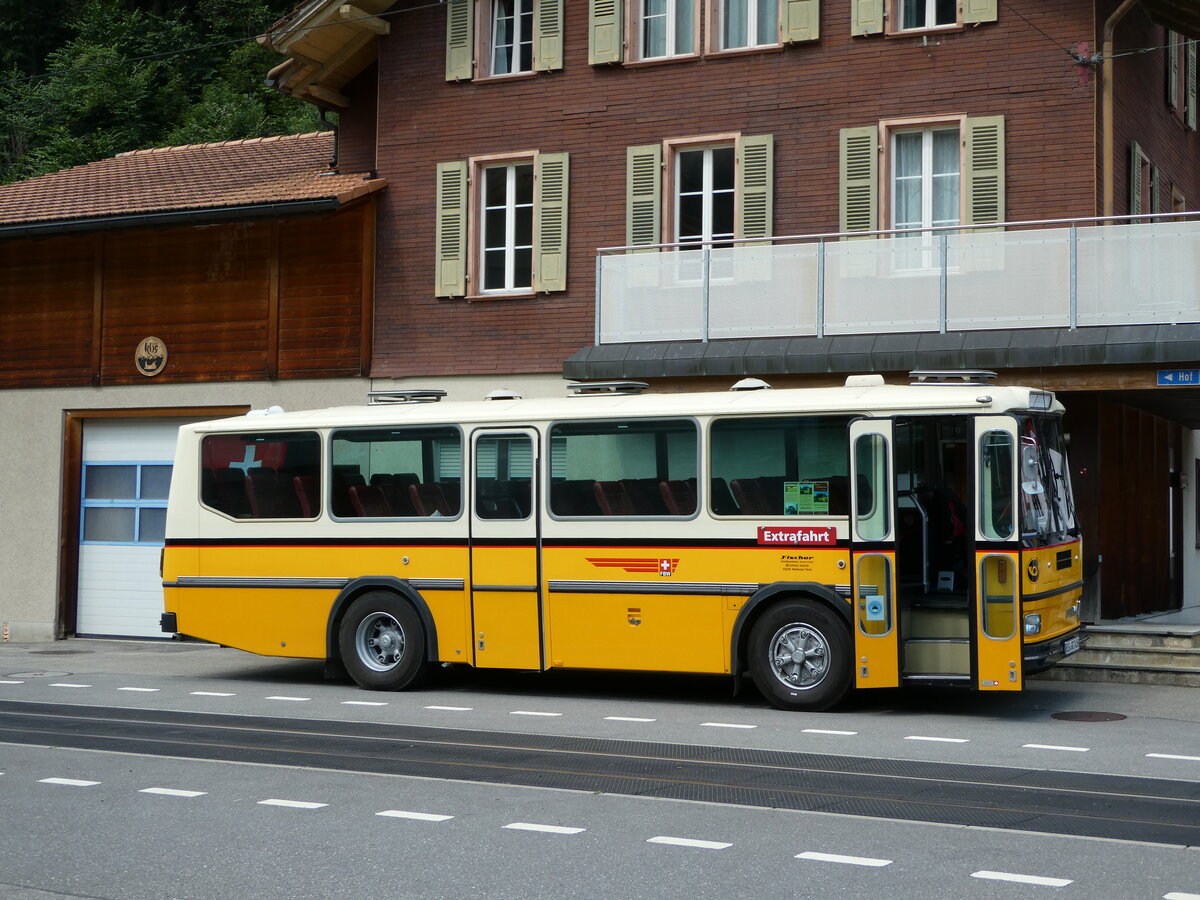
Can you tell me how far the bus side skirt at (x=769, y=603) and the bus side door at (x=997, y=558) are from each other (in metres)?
1.10

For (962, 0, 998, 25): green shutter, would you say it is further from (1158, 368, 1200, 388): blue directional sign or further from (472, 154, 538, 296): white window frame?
(472, 154, 538, 296): white window frame

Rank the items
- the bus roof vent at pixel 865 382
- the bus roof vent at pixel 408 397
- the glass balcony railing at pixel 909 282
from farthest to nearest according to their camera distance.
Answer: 1. the glass balcony railing at pixel 909 282
2. the bus roof vent at pixel 408 397
3. the bus roof vent at pixel 865 382

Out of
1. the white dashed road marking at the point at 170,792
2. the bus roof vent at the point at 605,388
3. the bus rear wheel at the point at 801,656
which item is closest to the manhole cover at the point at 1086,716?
the bus rear wheel at the point at 801,656

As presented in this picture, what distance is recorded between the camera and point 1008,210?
17.7 meters

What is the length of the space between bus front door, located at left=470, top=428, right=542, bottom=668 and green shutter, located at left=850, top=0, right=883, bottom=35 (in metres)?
7.27

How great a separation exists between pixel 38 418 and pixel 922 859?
18389 millimetres

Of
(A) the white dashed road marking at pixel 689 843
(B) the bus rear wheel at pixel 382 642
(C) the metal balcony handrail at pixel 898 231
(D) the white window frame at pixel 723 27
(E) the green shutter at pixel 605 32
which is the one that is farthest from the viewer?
(E) the green shutter at pixel 605 32

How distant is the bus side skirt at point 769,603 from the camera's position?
42.2 feet

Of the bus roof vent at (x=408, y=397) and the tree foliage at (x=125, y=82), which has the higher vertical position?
the tree foliage at (x=125, y=82)

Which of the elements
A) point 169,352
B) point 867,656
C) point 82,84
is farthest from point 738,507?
point 82,84

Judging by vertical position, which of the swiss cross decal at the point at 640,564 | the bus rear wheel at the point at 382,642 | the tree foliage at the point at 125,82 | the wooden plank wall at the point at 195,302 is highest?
the tree foliage at the point at 125,82

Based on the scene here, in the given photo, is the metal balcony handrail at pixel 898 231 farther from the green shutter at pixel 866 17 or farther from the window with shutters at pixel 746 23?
the window with shutters at pixel 746 23

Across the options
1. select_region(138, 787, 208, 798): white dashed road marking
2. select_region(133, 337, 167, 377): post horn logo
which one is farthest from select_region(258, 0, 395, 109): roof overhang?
select_region(138, 787, 208, 798): white dashed road marking

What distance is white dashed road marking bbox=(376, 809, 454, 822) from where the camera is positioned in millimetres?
8328
